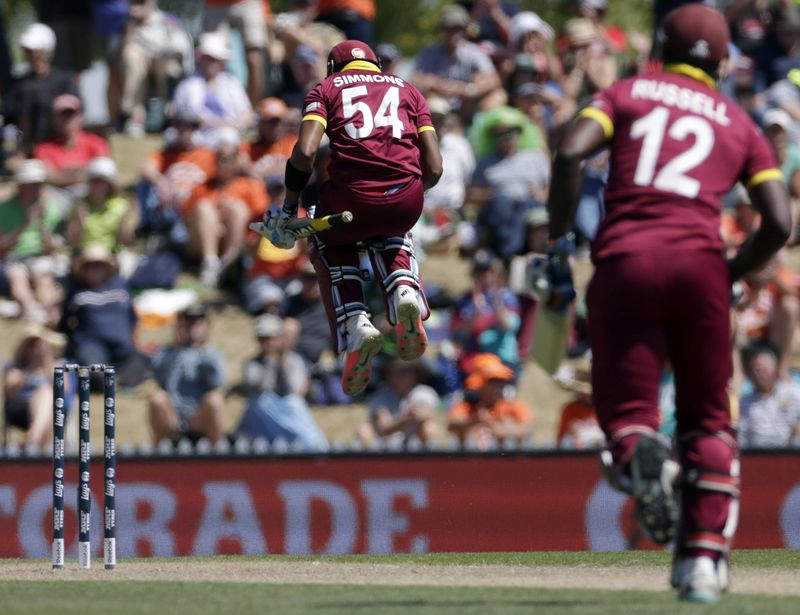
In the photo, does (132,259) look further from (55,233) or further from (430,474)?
(430,474)

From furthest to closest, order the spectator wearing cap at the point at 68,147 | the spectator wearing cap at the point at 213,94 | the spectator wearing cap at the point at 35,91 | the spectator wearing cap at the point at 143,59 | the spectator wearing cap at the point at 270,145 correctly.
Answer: the spectator wearing cap at the point at 143,59
the spectator wearing cap at the point at 213,94
the spectator wearing cap at the point at 35,91
the spectator wearing cap at the point at 68,147
the spectator wearing cap at the point at 270,145

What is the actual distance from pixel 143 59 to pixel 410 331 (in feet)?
31.3

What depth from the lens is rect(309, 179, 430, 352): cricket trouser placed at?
10260 mm

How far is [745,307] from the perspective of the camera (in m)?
15.2

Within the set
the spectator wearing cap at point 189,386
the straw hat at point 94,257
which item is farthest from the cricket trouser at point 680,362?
the straw hat at point 94,257

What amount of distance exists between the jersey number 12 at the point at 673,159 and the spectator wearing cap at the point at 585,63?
1067cm

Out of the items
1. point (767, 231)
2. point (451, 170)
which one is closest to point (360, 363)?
point (767, 231)

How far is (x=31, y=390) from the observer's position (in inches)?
564

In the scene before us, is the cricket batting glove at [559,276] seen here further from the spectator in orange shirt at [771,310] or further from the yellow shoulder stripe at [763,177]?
the spectator in orange shirt at [771,310]

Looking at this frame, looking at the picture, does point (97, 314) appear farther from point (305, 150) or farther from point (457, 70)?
point (305, 150)

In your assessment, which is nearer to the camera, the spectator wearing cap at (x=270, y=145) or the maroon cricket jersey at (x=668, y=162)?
the maroon cricket jersey at (x=668, y=162)

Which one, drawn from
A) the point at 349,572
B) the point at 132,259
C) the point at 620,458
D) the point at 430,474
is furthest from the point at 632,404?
the point at 132,259

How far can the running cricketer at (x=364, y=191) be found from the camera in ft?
33.6

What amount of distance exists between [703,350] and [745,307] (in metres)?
8.07
